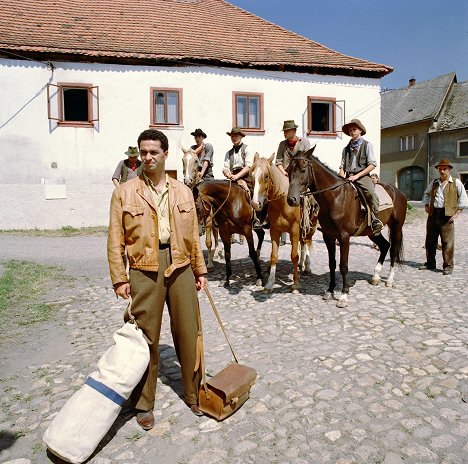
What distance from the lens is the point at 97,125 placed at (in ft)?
55.4

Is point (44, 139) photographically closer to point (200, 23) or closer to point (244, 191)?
point (200, 23)

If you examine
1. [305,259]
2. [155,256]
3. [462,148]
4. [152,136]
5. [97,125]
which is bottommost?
[305,259]

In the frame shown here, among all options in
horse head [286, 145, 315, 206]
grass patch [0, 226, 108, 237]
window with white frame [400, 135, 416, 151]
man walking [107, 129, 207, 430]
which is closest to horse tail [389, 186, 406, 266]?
horse head [286, 145, 315, 206]

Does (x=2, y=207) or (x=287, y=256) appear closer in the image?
(x=287, y=256)

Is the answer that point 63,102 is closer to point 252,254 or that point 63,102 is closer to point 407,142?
point 252,254

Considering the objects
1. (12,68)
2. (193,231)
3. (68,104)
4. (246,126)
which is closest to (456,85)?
(246,126)

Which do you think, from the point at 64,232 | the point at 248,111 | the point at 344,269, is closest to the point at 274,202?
the point at 344,269

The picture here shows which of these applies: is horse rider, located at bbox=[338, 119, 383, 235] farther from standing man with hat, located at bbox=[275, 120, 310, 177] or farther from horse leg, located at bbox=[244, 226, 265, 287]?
horse leg, located at bbox=[244, 226, 265, 287]

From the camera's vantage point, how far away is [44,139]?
16.5 meters

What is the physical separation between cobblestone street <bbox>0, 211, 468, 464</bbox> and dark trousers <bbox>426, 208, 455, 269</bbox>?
5.68ft

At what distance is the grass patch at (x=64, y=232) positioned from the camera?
606 inches

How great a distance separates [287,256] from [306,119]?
10.5m

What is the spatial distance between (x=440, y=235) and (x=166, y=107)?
12.5 m

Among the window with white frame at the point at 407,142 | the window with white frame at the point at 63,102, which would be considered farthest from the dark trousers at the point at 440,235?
the window with white frame at the point at 407,142
